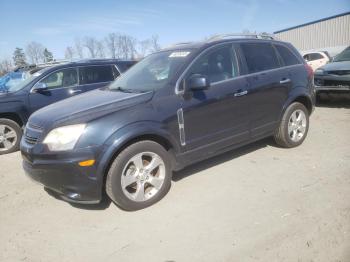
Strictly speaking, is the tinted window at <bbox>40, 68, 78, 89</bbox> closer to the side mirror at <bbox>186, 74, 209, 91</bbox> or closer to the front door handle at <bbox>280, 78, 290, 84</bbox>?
the side mirror at <bbox>186, 74, 209, 91</bbox>

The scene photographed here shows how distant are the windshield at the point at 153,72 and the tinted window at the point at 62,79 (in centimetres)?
272

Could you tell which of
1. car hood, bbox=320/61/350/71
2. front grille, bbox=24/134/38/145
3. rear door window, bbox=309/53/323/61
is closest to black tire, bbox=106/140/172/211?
front grille, bbox=24/134/38/145

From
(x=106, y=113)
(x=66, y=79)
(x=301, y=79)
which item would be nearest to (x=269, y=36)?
(x=301, y=79)

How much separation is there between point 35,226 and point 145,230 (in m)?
1.23

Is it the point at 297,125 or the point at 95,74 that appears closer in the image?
the point at 297,125

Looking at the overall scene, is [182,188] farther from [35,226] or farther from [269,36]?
[269,36]

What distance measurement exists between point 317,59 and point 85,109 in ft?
53.4

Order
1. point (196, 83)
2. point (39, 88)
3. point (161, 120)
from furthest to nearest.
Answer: point (39, 88), point (196, 83), point (161, 120)

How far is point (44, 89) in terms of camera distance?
6480 mm

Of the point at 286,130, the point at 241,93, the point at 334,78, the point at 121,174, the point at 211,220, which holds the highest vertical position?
the point at 241,93

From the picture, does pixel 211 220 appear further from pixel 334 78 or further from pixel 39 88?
pixel 334 78

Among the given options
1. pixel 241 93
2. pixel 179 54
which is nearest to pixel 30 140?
pixel 179 54

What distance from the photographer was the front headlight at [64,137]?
3.08 m

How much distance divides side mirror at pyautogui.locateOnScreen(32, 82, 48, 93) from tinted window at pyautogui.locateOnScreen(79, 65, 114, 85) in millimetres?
835
